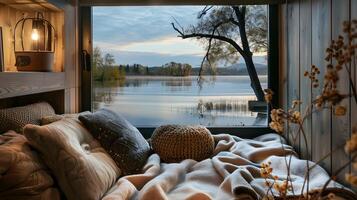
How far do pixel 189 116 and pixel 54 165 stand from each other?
136 cm

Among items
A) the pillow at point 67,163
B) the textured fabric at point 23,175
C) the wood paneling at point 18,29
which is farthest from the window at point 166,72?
the textured fabric at point 23,175

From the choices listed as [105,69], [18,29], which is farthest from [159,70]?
[18,29]

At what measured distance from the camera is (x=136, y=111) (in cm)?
253

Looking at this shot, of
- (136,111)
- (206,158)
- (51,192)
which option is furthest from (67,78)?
(51,192)

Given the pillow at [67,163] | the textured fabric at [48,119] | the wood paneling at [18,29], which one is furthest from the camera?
the wood paneling at [18,29]

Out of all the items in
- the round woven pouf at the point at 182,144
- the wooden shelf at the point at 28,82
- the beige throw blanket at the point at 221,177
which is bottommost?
the beige throw blanket at the point at 221,177

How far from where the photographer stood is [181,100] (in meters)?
2.54

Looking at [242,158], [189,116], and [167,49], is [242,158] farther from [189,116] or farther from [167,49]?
[167,49]

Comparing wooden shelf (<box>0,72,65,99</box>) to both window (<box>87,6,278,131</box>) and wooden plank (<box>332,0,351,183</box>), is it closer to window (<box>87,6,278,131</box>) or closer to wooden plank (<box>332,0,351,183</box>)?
window (<box>87,6,278,131</box>)

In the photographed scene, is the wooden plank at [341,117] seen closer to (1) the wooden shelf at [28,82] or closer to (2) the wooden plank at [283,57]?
(2) the wooden plank at [283,57]

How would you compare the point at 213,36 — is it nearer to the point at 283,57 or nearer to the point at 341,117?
the point at 283,57

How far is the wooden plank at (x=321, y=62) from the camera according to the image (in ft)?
5.36

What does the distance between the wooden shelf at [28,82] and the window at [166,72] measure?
1.74 feet

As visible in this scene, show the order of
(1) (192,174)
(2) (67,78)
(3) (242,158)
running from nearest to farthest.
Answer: (1) (192,174)
(3) (242,158)
(2) (67,78)
